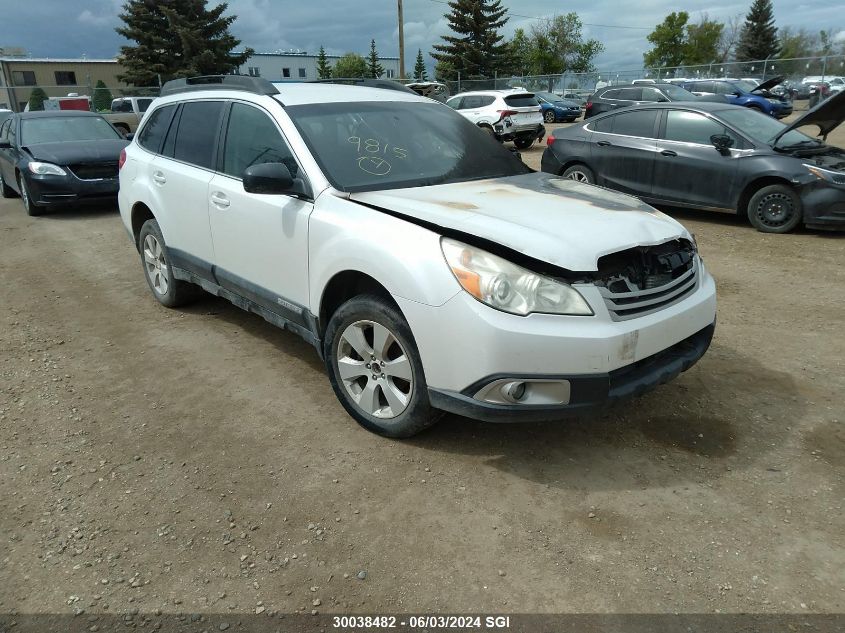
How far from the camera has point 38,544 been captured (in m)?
2.76

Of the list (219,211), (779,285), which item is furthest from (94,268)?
(779,285)

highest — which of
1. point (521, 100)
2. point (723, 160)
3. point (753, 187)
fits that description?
point (521, 100)

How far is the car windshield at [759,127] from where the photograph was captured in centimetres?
806

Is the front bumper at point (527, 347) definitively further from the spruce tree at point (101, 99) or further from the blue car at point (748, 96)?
the spruce tree at point (101, 99)

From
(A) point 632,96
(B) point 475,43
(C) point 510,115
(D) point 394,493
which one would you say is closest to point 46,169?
(D) point 394,493

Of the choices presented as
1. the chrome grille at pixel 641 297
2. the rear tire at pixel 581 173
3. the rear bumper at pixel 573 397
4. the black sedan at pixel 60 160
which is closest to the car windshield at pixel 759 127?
the rear tire at pixel 581 173

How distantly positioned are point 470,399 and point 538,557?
718 millimetres

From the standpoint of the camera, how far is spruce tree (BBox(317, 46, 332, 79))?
80.2 metres

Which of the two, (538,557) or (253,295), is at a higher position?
(253,295)

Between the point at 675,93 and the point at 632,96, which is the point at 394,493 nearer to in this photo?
the point at 675,93

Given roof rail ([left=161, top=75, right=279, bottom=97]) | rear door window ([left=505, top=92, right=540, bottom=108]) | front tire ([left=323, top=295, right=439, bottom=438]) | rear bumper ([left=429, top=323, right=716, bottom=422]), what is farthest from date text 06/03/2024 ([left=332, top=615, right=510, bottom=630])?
rear door window ([left=505, top=92, right=540, bottom=108])

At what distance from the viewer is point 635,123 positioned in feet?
29.8

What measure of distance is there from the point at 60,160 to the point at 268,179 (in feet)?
26.6

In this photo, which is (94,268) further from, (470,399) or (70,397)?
(470,399)
